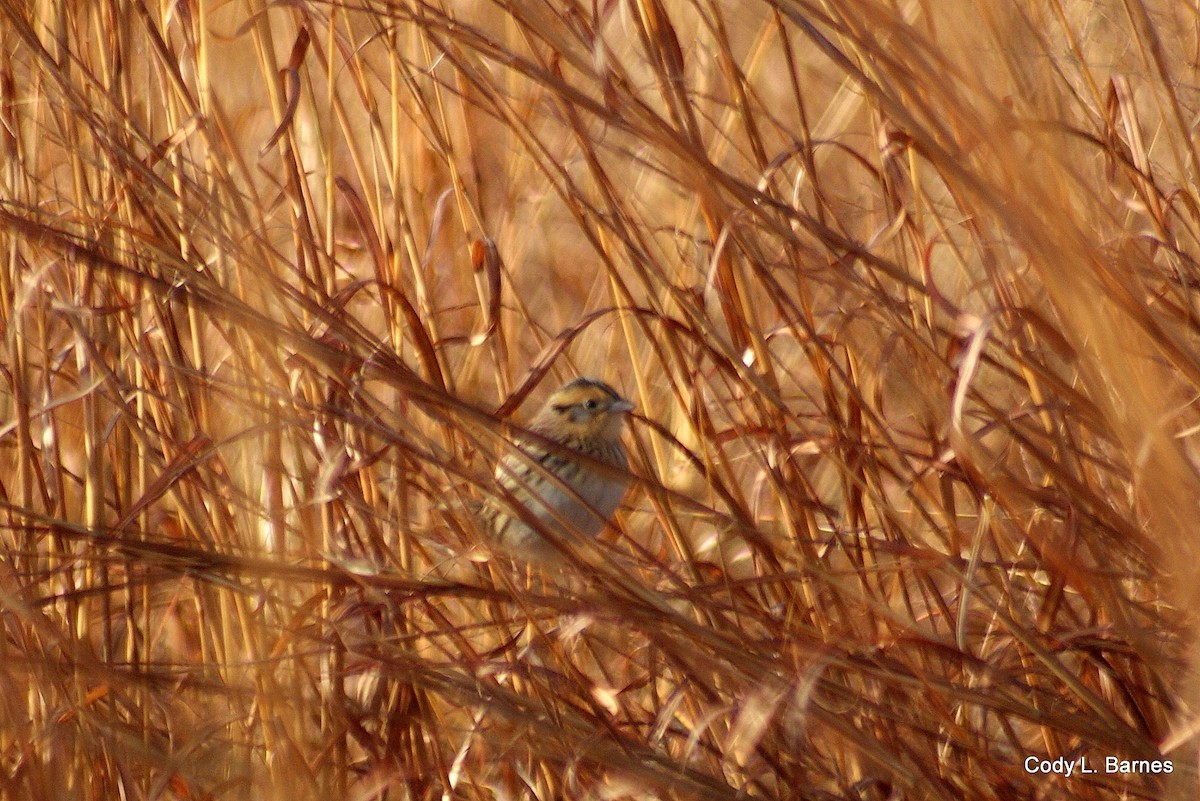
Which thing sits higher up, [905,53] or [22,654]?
[905,53]

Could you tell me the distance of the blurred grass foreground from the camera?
163 cm

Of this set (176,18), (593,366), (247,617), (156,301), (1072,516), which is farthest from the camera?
(593,366)

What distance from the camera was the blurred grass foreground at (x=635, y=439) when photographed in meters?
1.63

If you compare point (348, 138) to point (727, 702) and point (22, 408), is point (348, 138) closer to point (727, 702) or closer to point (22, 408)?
point (22, 408)

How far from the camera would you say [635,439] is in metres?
2.70

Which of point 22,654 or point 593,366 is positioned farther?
point 593,366

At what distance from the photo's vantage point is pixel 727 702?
1.99 m

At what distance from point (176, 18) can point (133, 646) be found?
1.10 metres

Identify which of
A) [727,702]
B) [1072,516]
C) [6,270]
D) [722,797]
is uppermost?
[6,270]

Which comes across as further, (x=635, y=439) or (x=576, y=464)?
(x=576, y=464)

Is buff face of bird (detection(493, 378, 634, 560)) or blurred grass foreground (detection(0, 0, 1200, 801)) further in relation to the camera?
buff face of bird (detection(493, 378, 634, 560))

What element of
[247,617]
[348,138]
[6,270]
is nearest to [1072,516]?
[247,617]

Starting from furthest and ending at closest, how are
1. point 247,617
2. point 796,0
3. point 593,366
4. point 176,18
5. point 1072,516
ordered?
point 593,366 → point 176,18 → point 247,617 → point 1072,516 → point 796,0

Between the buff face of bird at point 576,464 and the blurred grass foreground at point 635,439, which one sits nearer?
the blurred grass foreground at point 635,439
